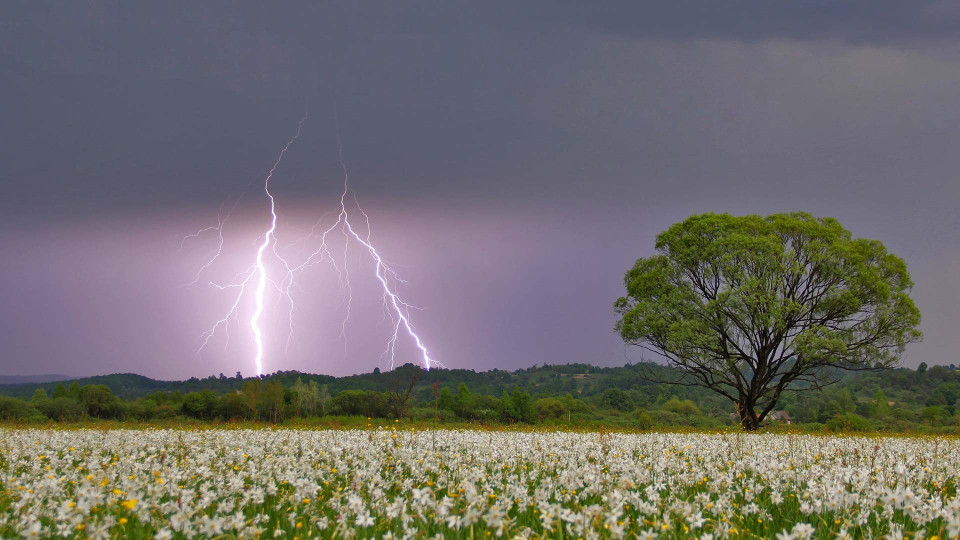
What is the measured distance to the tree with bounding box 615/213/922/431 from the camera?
101 feet

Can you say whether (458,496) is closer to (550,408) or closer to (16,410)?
(16,410)

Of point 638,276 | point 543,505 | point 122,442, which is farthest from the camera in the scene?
point 638,276

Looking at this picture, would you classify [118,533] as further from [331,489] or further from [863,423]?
[863,423]

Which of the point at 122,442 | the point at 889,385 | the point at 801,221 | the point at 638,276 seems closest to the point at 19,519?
the point at 122,442

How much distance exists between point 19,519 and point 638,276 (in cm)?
3201

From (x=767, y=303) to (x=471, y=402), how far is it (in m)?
29.2

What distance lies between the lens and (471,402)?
175 feet

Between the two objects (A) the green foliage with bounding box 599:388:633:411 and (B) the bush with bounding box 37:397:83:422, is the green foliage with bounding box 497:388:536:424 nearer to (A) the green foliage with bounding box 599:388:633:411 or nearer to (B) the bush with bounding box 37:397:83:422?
(A) the green foliage with bounding box 599:388:633:411

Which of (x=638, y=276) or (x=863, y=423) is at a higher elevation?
(x=638, y=276)

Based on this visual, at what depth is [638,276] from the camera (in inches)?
1353

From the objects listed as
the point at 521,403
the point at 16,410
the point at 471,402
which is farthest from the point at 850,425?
the point at 16,410

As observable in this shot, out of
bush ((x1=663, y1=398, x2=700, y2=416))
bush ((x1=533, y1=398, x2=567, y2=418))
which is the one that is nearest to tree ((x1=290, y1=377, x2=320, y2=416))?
bush ((x1=533, y1=398, x2=567, y2=418))

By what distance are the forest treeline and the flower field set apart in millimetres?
17764

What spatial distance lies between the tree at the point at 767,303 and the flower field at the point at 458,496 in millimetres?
19074
